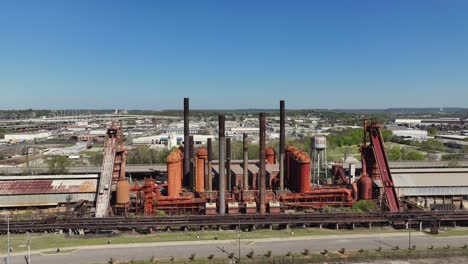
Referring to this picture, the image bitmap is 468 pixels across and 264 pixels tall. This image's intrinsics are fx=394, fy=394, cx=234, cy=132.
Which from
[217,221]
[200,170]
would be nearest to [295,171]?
[200,170]

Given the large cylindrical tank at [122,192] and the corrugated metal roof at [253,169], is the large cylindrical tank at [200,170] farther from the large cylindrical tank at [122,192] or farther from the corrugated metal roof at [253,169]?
the large cylindrical tank at [122,192]

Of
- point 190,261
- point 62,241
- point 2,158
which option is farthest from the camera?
point 2,158

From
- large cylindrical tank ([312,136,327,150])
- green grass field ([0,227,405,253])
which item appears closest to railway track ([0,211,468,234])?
green grass field ([0,227,405,253])

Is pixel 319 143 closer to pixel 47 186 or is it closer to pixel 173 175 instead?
pixel 173 175

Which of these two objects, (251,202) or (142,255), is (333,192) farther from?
(142,255)

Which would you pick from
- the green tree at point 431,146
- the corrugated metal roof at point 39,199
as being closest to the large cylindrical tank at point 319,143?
the corrugated metal roof at point 39,199

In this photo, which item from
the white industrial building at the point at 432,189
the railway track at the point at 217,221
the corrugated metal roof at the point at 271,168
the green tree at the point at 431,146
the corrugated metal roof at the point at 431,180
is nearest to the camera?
the railway track at the point at 217,221

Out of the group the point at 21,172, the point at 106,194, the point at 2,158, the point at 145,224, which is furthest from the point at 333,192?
the point at 2,158
